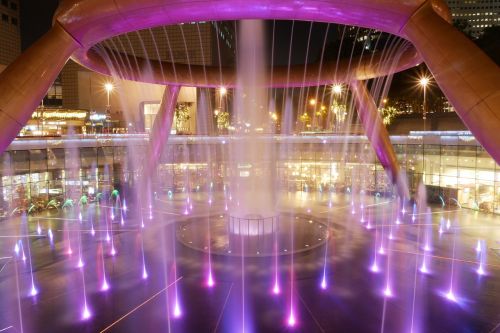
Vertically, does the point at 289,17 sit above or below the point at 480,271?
above

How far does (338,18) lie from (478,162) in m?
19.8

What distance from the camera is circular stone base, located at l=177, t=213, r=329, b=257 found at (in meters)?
13.1

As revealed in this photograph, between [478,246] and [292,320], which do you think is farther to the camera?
[478,246]

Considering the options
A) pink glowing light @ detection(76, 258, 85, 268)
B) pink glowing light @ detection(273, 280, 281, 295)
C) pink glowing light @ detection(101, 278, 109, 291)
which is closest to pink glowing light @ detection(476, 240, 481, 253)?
pink glowing light @ detection(273, 280, 281, 295)

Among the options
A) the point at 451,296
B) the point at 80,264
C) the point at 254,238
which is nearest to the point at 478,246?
the point at 451,296

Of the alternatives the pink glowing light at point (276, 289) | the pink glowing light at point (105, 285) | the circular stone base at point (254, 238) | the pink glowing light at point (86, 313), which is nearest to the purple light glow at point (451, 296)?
the pink glowing light at point (276, 289)

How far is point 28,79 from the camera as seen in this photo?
8891 mm

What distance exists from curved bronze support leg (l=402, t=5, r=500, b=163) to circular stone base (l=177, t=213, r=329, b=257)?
7.19m

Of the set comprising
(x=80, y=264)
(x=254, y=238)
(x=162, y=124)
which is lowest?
(x=80, y=264)

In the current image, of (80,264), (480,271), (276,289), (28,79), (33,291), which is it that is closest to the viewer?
(28,79)

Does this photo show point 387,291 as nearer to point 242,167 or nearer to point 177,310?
point 177,310

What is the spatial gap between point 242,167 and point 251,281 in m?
8.26

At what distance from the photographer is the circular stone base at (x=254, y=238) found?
13.1m

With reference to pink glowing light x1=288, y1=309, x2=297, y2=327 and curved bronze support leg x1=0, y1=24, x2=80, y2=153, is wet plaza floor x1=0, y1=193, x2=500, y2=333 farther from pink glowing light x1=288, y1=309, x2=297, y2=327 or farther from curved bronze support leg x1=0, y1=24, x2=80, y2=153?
curved bronze support leg x1=0, y1=24, x2=80, y2=153
